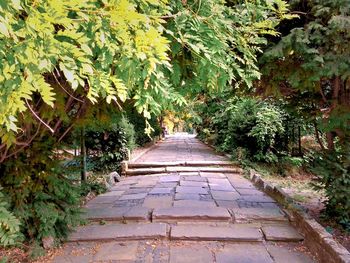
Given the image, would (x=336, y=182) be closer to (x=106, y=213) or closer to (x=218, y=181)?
(x=106, y=213)

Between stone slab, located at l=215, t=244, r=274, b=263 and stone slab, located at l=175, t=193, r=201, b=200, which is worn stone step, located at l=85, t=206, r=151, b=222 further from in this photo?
stone slab, located at l=215, t=244, r=274, b=263

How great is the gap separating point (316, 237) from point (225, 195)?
7.52 ft

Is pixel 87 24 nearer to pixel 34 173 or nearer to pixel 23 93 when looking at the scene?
pixel 23 93

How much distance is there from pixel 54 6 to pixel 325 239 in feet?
10.5

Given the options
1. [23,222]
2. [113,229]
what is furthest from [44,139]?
[113,229]

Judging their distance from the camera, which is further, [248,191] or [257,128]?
[257,128]

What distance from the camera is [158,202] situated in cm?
510

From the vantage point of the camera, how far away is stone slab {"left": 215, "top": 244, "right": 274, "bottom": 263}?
333cm

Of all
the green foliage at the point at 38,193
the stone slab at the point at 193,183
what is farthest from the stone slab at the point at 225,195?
the green foliage at the point at 38,193

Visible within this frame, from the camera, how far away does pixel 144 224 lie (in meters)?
4.20

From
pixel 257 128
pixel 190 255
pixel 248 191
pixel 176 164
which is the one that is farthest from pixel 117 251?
pixel 257 128

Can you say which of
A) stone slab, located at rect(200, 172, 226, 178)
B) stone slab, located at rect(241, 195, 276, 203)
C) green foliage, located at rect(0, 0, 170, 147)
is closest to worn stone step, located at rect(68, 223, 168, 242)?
stone slab, located at rect(241, 195, 276, 203)

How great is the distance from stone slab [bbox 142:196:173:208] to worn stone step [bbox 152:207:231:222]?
31 centimetres

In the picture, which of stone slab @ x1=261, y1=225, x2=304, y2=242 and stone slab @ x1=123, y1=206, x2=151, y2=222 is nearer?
stone slab @ x1=261, y1=225, x2=304, y2=242
